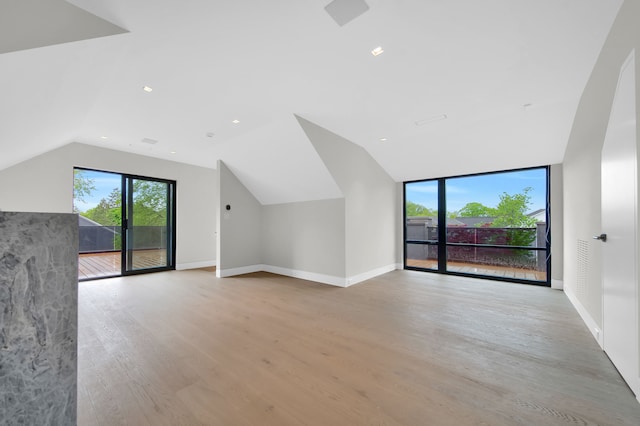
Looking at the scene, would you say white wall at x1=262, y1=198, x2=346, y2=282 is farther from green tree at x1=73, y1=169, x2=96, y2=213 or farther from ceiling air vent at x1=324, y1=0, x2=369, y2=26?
green tree at x1=73, y1=169, x2=96, y2=213

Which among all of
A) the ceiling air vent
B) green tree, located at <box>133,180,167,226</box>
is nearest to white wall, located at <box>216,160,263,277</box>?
green tree, located at <box>133,180,167,226</box>

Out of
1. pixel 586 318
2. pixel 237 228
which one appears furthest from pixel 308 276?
pixel 586 318

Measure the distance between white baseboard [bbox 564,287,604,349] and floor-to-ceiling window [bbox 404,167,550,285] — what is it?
1.06 metres

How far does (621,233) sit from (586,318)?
165cm

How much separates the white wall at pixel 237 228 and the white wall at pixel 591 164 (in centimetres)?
558

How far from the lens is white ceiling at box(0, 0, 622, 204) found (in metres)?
1.85

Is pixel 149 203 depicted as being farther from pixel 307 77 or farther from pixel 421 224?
pixel 421 224

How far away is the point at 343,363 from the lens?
208cm

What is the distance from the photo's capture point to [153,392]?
5.65 ft

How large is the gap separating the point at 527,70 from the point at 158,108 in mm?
4318

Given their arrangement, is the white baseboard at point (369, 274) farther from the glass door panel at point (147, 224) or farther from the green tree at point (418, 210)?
the glass door panel at point (147, 224)

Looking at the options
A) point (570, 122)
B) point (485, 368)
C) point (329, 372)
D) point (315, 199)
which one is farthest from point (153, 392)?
point (570, 122)

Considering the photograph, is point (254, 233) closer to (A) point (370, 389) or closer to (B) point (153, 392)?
(B) point (153, 392)

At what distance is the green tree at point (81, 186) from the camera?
492 cm
